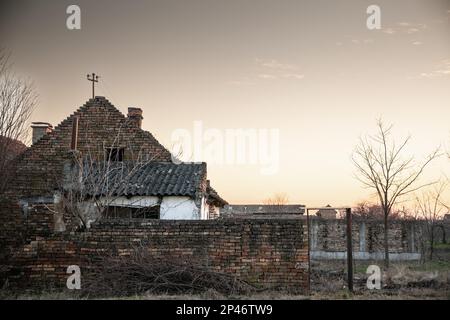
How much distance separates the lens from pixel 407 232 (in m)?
22.0

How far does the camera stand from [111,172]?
48.6 ft

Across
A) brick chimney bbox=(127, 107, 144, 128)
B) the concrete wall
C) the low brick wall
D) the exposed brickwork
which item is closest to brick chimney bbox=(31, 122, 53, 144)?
the exposed brickwork

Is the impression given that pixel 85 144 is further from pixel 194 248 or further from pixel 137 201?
pixel 194 248

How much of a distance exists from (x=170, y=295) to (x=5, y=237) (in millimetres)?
8358

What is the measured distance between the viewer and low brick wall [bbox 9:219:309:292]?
30.3ft

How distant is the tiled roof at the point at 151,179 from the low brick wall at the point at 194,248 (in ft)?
11.0

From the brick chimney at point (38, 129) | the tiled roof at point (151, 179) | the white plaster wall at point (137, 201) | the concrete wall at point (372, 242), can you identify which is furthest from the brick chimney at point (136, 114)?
the concrete wall at point (372, 242)

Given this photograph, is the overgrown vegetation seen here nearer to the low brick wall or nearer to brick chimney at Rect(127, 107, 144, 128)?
the low brick wall

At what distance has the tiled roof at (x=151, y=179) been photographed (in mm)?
13547

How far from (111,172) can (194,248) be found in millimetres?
6564

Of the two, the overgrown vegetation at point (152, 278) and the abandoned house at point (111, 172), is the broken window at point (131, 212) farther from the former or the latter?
the overgrown vegetation at point (152, 278)
